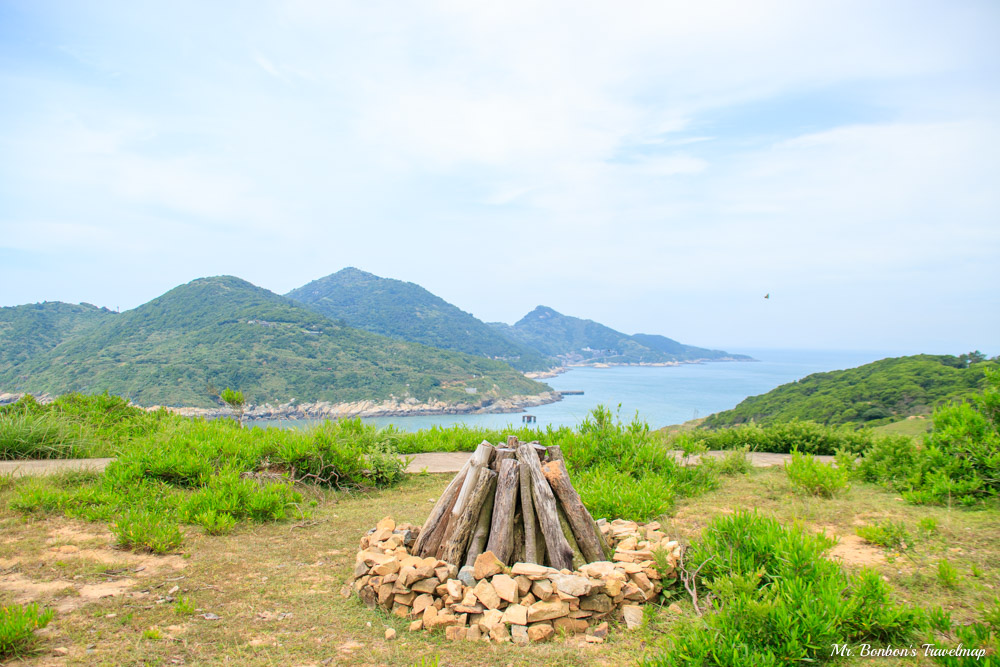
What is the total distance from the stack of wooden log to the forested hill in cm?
1392

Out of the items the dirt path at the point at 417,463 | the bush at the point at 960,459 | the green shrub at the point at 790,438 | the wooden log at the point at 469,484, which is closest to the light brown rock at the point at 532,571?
the wooden log at the point at 469,484

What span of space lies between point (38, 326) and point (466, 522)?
93.2 meters

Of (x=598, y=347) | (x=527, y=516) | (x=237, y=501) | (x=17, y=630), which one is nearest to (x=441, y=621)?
(x=527, y=516)

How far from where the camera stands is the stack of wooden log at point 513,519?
424 cm

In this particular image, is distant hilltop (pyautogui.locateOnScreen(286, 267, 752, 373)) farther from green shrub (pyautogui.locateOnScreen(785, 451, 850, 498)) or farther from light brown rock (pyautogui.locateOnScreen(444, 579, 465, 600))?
light brown rock (pyautogui.locateOnScreen(444, 579, 465, 600))

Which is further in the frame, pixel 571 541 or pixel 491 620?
pixel 571 541

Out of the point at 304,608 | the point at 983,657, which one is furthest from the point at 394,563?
the point at 983,657

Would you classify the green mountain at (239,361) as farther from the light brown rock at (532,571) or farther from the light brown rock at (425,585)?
the light brown rock at (532,571)

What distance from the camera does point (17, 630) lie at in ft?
9.86

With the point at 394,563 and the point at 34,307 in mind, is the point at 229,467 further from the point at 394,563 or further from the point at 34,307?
Answer: the point at 34,307

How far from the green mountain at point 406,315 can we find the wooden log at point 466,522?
119729mm

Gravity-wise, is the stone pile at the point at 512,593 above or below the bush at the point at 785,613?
below

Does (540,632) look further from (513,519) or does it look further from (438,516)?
(438,516)

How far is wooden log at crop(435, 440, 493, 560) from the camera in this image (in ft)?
14.3
